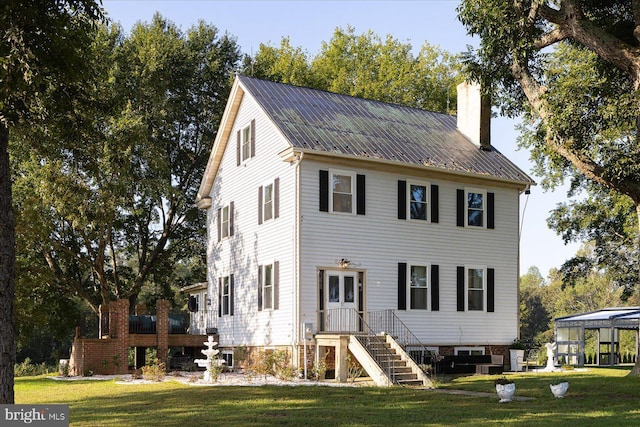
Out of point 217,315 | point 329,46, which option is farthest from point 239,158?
point 329,46

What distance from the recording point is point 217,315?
29578mm

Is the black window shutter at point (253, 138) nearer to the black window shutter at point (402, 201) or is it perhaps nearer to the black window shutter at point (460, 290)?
the black window shutter at point (402, 201)

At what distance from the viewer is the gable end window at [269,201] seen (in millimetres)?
24734

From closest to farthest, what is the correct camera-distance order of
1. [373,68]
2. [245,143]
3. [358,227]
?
[358,227]
[245,143]
[373,68]

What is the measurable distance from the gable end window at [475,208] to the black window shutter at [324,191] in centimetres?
519

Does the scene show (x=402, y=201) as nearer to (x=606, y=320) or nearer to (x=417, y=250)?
(x=417, y=250)

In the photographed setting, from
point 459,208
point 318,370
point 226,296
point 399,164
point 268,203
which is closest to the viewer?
point 318,370

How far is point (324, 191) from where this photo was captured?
2362 centimetres

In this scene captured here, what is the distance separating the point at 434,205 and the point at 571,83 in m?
Answer: 6.44

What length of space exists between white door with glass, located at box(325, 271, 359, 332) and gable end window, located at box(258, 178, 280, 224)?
114 inches

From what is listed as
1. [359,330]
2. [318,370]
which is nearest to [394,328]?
[359,330]

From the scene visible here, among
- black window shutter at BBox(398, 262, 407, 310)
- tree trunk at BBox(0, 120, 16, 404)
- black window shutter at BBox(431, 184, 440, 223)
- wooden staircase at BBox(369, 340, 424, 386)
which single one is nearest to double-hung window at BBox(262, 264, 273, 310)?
black window shutter at BBox(398, 262, 407, 310)

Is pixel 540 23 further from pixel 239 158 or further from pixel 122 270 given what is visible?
pixel 122 270

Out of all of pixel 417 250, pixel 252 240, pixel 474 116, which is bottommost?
pixel 417 250
